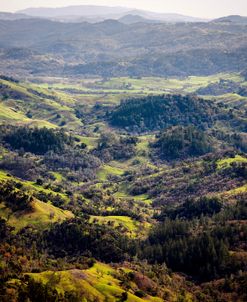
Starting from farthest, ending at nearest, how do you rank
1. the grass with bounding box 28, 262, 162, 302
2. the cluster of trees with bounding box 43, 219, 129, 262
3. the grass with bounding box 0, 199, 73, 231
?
the grass with bounding box 0, 199, 73, 231 < the cluster of trees with bounding box 43, 219, 129, 262 < the grass with bounding box 28, 262, 162, 302

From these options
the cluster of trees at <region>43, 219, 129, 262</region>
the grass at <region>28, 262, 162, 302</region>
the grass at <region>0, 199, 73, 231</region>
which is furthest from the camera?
the grass at <region>0, 199, 73, 231</region>

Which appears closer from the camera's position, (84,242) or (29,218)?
(84,242)

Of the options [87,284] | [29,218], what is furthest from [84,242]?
[87,284]

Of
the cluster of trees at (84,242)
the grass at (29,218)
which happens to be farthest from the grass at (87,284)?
the grass at (29,218)

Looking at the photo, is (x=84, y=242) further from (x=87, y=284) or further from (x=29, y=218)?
(x=87, y=284)

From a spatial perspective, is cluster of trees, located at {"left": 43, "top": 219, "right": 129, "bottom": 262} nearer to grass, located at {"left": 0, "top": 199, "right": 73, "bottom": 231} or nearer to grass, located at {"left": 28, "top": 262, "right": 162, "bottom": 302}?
grass, located at {"left": 0, "top": 199, "right": 73, "bottom": 231}

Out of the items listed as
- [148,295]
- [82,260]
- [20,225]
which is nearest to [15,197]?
[20,225]

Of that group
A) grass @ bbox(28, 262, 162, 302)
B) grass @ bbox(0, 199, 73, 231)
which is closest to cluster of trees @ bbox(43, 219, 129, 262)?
grass @ bbox(0, 199, 73, 231)

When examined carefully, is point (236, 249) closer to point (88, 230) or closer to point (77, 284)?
point (88, 230)

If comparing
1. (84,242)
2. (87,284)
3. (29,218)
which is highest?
(87,284)

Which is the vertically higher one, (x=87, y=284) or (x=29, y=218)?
(x=87, y=284)

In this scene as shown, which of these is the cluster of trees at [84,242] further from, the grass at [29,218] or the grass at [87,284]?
the grass at [87,284]
